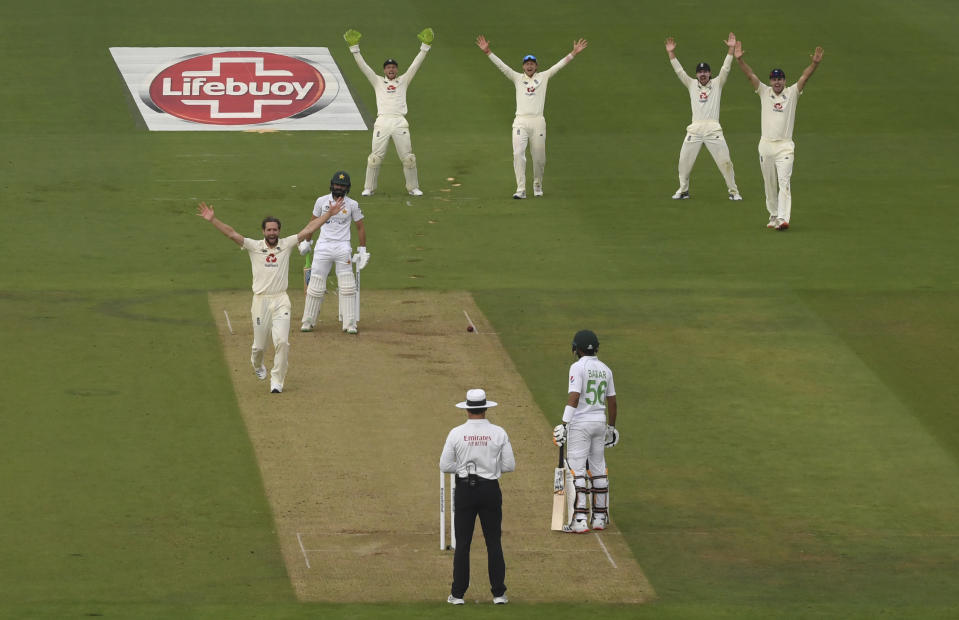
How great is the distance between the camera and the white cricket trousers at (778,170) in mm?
28250

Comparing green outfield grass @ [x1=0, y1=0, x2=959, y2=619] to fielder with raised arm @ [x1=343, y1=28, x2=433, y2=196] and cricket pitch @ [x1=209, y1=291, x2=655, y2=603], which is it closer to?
cricket pitch @ [x1=209, y1=291, x2=655, y2=603]

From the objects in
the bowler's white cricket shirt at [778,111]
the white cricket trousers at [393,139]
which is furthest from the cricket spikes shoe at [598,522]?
the white cricket trousers at [393,139]

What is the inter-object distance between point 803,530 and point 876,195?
15839 millimetres

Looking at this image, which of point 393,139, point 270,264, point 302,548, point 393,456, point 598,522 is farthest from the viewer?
point 393,139

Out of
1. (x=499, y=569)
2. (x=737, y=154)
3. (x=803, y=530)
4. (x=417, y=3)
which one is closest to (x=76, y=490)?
(x=499, y=569)

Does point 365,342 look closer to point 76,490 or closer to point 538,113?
point 76,490

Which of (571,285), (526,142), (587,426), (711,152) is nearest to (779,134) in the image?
(711,152)

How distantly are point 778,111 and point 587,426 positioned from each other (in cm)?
1318

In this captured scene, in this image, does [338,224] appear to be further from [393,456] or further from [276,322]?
[393,456]

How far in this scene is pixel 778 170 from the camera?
28359 mm

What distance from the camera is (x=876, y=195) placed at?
104ft

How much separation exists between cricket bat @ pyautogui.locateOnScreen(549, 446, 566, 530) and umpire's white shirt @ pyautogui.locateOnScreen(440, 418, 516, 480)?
1.67m

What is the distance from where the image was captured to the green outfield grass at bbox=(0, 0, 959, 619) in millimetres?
16188

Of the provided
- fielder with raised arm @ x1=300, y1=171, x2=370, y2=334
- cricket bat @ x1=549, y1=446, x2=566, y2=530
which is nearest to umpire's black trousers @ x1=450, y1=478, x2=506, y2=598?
cricket bat @ x1=549, y1=446, x2=566, y2=530
